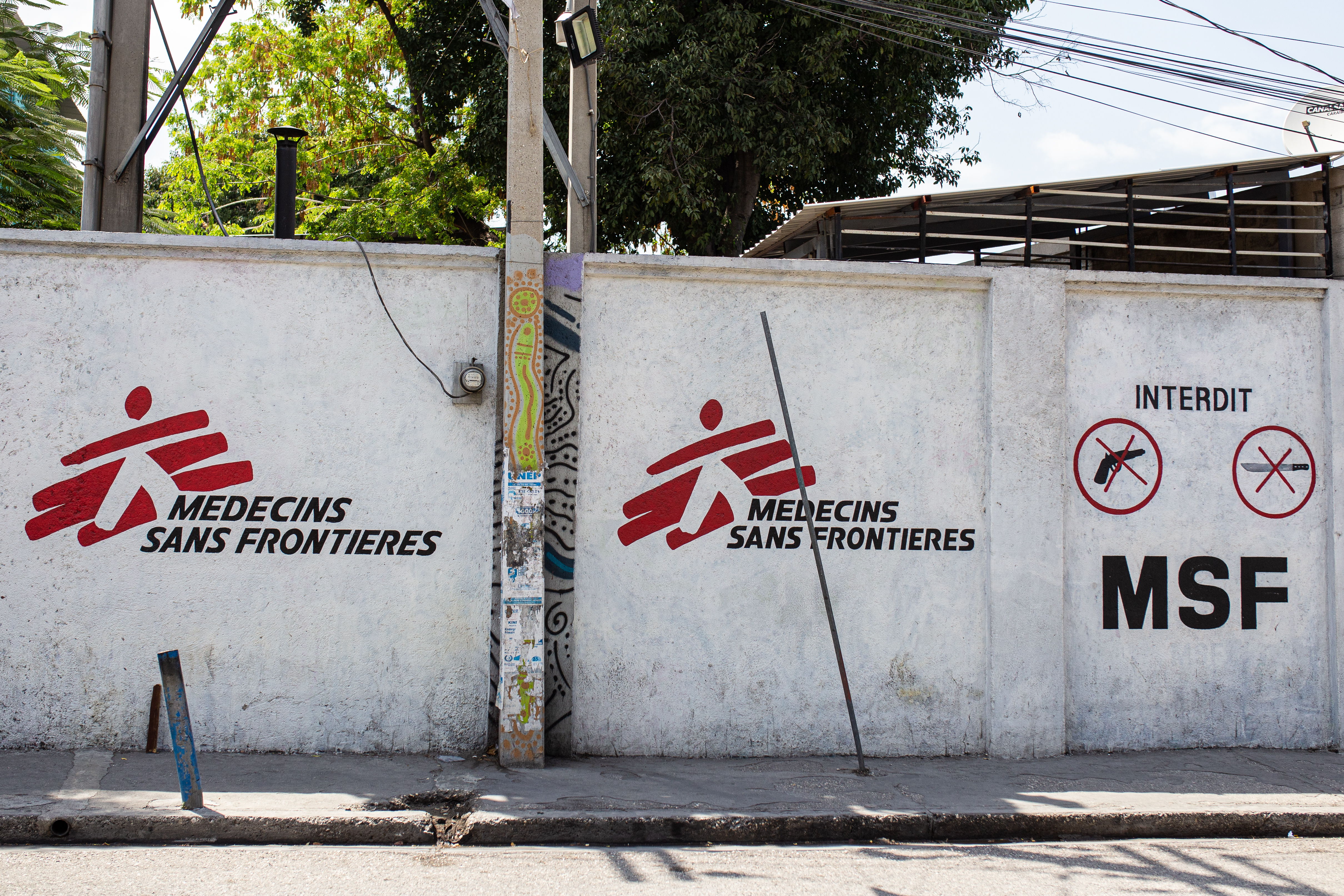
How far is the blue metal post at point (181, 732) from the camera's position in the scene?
5.07 m

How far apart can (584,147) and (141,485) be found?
18.3ft

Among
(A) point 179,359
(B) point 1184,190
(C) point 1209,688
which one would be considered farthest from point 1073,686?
(A) point 179,359

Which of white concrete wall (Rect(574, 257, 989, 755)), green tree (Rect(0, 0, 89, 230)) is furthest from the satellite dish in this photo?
green tree (Rect(0, 0, 89, 230))

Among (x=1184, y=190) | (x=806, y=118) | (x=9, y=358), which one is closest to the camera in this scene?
(x=9, y=358)

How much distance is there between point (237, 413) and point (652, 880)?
403 centimetres

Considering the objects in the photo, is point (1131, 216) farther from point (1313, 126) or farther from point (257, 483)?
point (257, 483)

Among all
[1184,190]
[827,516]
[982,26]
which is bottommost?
[827,516]

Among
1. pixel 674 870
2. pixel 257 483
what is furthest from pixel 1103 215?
pixel 257 483

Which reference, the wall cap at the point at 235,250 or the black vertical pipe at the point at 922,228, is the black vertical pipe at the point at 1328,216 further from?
the wall cap at the point at 235,250

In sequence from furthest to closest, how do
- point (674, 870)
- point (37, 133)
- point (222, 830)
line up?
point (37, 133) → point (222, 830) → point (674, 870)

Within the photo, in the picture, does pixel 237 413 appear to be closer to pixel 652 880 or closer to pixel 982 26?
pixel 652 880

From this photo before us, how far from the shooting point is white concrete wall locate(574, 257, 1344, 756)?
6621 millimetres

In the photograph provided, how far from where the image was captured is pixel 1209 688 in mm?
7043

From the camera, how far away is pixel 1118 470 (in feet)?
23.2
